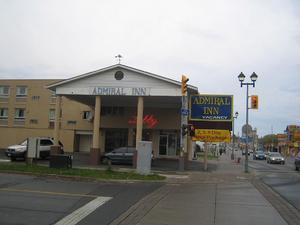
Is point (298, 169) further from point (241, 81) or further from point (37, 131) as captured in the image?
point (37, 131)

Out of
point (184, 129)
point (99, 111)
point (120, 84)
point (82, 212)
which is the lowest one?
point (82, 212)

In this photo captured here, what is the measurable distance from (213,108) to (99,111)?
25.9ft

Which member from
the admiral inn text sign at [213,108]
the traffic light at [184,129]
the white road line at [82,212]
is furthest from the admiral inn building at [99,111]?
the white road line at [82,212]

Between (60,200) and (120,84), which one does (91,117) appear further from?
(60,200)

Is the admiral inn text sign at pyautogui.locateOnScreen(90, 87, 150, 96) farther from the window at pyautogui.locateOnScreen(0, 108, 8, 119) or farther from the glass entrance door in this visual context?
the window at pyautogui.locateOnScreen(0, 108, 8, 119)

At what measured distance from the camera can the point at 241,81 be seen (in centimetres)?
3092

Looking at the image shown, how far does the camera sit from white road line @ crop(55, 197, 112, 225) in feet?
33.1

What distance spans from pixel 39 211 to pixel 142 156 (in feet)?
40.2

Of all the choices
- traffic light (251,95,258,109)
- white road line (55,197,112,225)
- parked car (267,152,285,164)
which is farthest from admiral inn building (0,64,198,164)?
white road line (55,197,112,225)

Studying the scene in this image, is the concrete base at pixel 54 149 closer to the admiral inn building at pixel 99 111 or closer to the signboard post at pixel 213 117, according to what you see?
the admiral inn building at pixel 99 111

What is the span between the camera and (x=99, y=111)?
32.7 meters

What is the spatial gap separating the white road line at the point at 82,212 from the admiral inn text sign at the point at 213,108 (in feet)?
62.7

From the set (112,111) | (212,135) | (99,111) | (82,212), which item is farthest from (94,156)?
(82,212)

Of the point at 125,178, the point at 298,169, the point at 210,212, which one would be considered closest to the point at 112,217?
the point at 210,212
